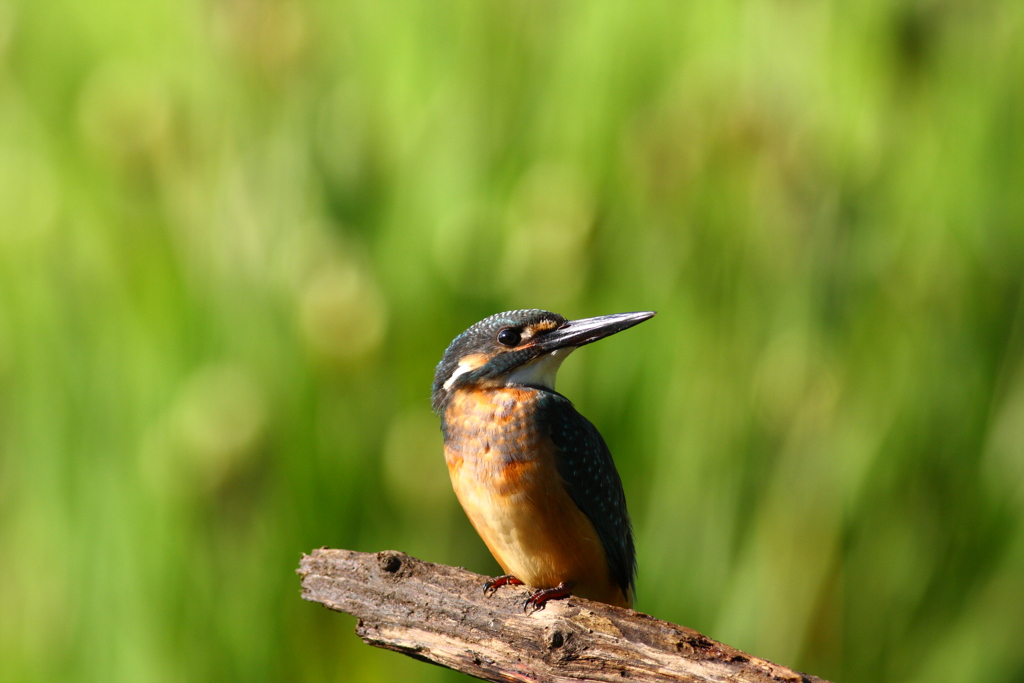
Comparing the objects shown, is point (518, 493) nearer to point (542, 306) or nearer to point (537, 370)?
point (537, 370)

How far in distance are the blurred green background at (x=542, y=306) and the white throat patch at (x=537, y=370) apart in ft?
1.00

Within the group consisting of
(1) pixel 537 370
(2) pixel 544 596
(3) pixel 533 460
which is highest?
(1) pixel 537 370

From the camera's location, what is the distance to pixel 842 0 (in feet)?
5.98

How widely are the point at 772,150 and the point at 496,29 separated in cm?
68

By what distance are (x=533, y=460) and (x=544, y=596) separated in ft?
0.65

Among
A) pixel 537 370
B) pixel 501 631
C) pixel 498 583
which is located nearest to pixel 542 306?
pixel 537 370

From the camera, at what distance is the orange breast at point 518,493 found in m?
1.21

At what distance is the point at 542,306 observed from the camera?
1720 millimetres

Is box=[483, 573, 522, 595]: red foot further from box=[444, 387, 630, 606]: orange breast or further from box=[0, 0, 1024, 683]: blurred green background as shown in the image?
box=[0, 0, 1024, 683]: blurred green background

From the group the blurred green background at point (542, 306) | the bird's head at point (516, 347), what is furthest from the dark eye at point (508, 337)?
the blurred green background at point (542, 306)

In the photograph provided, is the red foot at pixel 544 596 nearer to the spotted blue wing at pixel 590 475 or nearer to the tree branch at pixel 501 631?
the tree branch at pixel 501 631

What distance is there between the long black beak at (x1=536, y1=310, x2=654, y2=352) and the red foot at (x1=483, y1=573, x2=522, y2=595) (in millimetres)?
341

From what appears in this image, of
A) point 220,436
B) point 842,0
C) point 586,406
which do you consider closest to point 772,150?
point 842,0

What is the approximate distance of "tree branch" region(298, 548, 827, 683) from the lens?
34.5 inches
